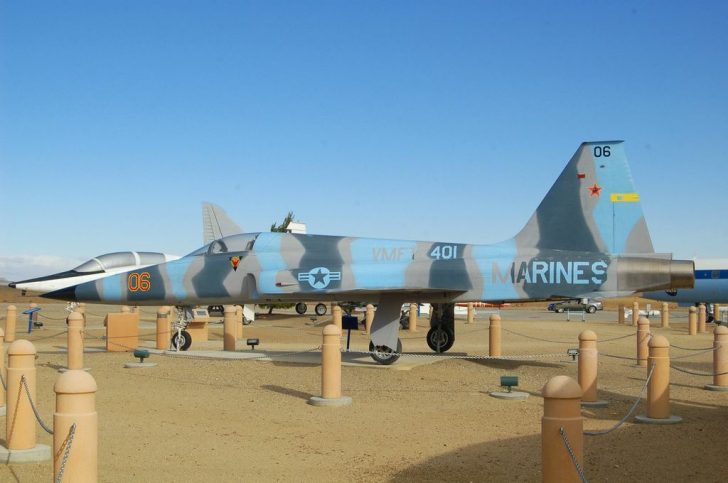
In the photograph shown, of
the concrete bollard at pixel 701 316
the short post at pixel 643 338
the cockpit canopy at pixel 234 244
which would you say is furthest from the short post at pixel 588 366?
the concrete bollard at pixel 701 316

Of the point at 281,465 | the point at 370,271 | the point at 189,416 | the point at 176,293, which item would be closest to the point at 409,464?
the point at 281,465

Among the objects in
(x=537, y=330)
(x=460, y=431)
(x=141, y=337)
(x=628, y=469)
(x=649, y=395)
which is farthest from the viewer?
(x=537, y=330)

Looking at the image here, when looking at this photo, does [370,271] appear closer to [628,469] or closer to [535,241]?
[535,241]

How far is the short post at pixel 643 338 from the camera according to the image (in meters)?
14.3

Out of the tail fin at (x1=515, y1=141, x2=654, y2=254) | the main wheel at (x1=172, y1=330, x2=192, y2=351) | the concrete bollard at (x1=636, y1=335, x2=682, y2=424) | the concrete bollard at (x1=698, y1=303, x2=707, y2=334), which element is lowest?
the concrete bollard at (x1=698, y1=303, x2=707, y2=334)

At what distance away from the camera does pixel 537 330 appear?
29.2 m

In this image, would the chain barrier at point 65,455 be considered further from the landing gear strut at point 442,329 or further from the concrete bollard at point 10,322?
the concrete bollard at point 10,322

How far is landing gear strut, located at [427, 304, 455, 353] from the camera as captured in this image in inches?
671

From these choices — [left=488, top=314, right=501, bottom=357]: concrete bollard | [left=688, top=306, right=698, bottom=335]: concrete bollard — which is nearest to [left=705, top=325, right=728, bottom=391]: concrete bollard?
[left=488, top=314, right=501, bottom=357]: concrete bollard

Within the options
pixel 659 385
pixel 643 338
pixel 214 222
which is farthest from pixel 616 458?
pixel 214 222

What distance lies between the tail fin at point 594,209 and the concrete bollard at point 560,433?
9.80m

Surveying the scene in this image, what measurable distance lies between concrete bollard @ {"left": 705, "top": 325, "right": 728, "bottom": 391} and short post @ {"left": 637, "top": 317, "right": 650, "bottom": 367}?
266 cm

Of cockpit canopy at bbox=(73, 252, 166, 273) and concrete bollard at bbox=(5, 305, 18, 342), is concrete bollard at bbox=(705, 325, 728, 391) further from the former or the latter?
concrete bollard at bbox=(5, 305, 18, 342)

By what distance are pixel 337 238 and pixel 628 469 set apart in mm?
9774
